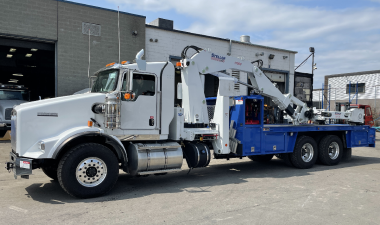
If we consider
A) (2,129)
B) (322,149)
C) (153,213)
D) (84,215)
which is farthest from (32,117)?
(2,129)

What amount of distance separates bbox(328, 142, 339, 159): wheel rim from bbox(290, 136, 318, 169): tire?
103 centimetres

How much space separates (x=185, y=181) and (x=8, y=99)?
524 inches

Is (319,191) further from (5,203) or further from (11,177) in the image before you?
(11,177)

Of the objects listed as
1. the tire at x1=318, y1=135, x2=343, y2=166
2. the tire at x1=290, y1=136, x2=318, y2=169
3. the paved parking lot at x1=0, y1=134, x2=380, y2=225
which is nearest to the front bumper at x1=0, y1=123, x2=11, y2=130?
the paved parking lot at x1=0, y1=134, x2=380, y2=225

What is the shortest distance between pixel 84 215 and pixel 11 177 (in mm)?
4411

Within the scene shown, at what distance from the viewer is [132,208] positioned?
559 cm

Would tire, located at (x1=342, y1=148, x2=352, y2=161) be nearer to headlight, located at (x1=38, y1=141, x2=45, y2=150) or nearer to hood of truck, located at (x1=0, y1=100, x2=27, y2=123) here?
headlight, located at (x1=38, y1=141, x2=45, y2=150)

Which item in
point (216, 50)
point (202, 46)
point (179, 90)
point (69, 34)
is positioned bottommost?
point (179, 90)

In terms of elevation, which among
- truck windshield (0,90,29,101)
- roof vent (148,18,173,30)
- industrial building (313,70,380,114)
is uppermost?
roof vent (148,18,173,30)

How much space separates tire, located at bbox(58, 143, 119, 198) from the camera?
19.5 ft

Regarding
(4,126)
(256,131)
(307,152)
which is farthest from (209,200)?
(4,126)

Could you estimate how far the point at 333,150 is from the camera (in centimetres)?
1098

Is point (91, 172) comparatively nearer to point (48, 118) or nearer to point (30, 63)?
point (48, 118)

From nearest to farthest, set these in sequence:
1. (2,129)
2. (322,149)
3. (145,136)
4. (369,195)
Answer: (369,195), (145,136), (322,149), (2,129)
